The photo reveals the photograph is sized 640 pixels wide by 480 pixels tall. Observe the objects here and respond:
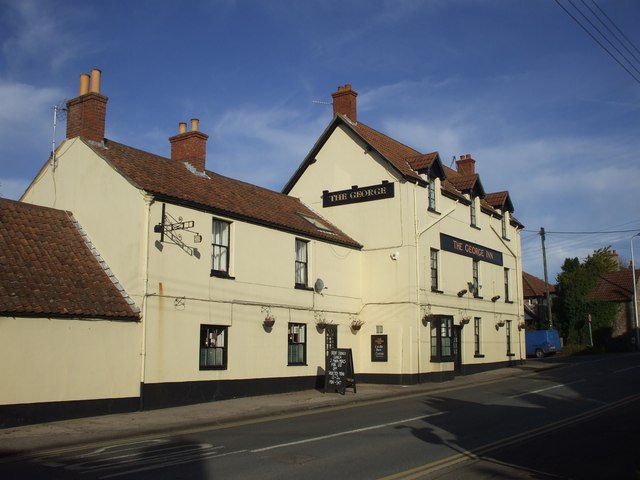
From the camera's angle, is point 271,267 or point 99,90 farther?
point 271,267

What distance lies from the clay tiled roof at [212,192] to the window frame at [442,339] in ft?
15.6

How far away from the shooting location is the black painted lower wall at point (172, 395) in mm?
14570

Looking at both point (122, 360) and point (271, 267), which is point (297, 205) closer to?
point (271, 267)

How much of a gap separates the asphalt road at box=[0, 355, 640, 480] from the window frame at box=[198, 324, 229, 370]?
389 centimetres

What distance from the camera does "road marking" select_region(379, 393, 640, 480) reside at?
8898 millimetres

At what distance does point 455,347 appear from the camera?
28969mm

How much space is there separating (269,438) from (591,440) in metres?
5.92

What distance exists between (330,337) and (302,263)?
320cm

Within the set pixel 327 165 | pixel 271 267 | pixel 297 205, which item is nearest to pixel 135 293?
pixel 271 267

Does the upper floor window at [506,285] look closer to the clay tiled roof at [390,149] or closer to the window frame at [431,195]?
the clay tiled roof at [390,149]

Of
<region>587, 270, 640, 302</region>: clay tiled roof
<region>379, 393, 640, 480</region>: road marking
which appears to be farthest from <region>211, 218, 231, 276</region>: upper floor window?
<region>587, 270, 640, 302</region>: clay tiled roof

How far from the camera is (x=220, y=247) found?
20.3m

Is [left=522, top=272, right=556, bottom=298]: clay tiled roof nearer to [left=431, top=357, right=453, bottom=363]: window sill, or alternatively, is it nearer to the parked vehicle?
the parked vehicle

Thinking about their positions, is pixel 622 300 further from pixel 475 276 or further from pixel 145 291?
pixel 145 291
